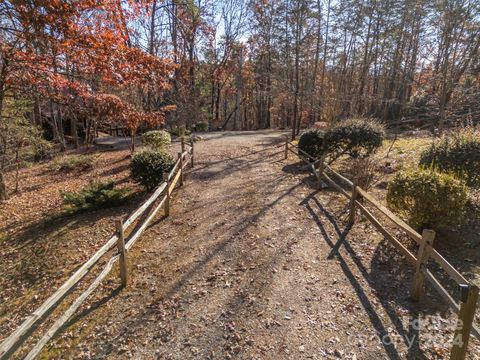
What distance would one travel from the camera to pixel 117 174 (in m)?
11.1

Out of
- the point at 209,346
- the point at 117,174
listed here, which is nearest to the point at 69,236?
the point at 209,346

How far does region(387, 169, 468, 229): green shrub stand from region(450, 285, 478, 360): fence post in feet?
8.20

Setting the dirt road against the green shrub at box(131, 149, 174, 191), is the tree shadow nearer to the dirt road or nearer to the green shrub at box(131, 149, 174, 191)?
the dirt road

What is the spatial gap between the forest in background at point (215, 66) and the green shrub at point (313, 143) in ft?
9.20

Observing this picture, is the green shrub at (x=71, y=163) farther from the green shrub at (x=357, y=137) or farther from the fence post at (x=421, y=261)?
the fence post at (x=421, y=261)

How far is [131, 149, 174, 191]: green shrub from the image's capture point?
7.97 m

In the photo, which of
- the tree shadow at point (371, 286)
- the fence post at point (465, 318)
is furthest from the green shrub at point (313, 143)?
the fence post at point (465, 318)

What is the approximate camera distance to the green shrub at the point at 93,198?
23.3 ft

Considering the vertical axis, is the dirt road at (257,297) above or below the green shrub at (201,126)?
below

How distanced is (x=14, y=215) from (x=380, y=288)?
9407 mm

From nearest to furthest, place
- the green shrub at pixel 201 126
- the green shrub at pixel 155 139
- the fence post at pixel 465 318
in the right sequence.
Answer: the fence post at pixel 465 318, the green shrub at pixel 155 139, the green shrub at pixel 201 126

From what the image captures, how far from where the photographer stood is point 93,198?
7.27 m

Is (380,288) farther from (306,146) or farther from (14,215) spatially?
(14,215)

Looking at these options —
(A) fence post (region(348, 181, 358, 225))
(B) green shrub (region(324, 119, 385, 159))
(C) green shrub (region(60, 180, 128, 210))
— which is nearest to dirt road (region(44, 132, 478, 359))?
A: (A) fence post (region(348, 181, 358, 225))
